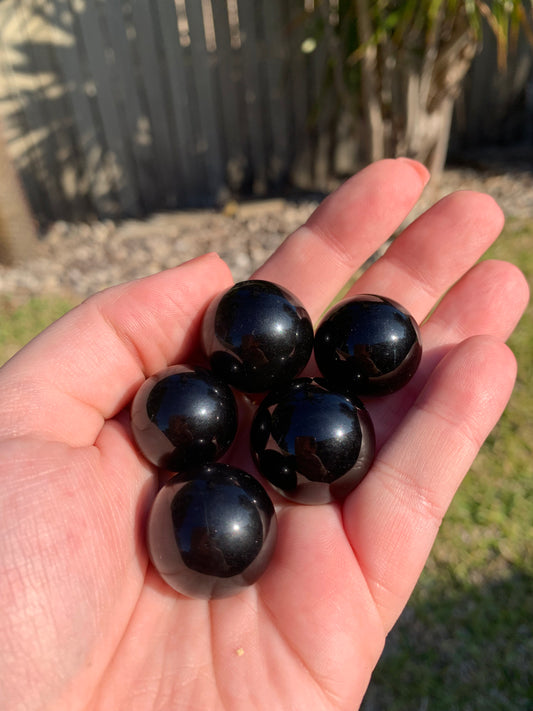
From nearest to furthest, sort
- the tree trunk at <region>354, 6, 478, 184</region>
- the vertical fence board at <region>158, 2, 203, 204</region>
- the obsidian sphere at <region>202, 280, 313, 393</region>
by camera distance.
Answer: the obsidian sphere at <region>202, 280, 313, 393</region> → the tree trunk at <region>354, 6, 478, 184</region> → the vertical fence board at <region>158, 2, 203, 204</region>

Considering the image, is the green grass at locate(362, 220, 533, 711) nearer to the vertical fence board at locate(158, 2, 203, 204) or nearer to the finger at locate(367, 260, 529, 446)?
the finger at locate(367, 260, 529, 446)

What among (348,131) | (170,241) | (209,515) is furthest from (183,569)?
(348,131)

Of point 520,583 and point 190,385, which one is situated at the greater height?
point 190,385

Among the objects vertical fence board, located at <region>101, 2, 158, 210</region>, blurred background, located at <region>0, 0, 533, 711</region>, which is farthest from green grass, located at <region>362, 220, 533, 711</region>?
vertical fence board, located at <region>101, 2, 158, 210</region>

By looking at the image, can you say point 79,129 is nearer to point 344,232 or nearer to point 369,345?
point 344,232

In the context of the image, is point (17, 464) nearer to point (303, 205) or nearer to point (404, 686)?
point (404, 686)

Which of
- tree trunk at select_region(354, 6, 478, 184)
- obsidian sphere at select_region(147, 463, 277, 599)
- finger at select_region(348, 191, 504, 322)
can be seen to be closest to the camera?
obsidian sphere at select_region(147, 463, 277, 599)
